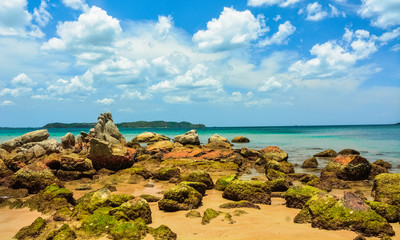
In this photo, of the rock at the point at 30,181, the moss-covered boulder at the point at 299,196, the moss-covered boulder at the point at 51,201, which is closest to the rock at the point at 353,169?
the moss-covered boulder at the point at 299,196

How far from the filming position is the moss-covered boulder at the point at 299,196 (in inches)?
336

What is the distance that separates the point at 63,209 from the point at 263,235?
555 centimetres

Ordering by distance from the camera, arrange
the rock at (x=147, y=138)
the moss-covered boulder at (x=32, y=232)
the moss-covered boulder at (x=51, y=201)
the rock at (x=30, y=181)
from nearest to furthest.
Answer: the moss-covered boulder at (x=32, y=232)
the moss-covered boulder at (x=51, y=201)
the rock at (x=30, y=181)
the rock at (x=147, y=138)

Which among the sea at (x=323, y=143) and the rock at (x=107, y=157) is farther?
the sea at (x=323, y=143)

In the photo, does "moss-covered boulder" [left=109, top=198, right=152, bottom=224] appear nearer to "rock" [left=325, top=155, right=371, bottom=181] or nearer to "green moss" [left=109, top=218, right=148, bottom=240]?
"green moss" [left=109, top=218, right=148, bottom=240]

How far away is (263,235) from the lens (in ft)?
20.9

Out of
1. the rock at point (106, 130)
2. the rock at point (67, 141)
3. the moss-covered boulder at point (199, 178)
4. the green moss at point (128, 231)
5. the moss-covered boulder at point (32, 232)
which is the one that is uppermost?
the rock at point (106, 130)

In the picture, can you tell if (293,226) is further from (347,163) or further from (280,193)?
(347,163)

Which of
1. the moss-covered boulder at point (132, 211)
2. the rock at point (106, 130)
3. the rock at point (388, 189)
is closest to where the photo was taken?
the moss-covered boulder at point (132, 211)

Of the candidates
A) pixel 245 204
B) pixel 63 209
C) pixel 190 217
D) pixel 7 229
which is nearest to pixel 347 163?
pixel 245 204

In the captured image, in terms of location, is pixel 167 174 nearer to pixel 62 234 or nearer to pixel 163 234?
pixel 163 234

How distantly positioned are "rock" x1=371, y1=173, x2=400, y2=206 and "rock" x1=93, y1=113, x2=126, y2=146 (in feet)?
65.4

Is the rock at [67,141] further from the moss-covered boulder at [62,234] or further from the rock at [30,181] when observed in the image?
the moss-covered boulder at [62,234]

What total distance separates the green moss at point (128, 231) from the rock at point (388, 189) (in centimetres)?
735
